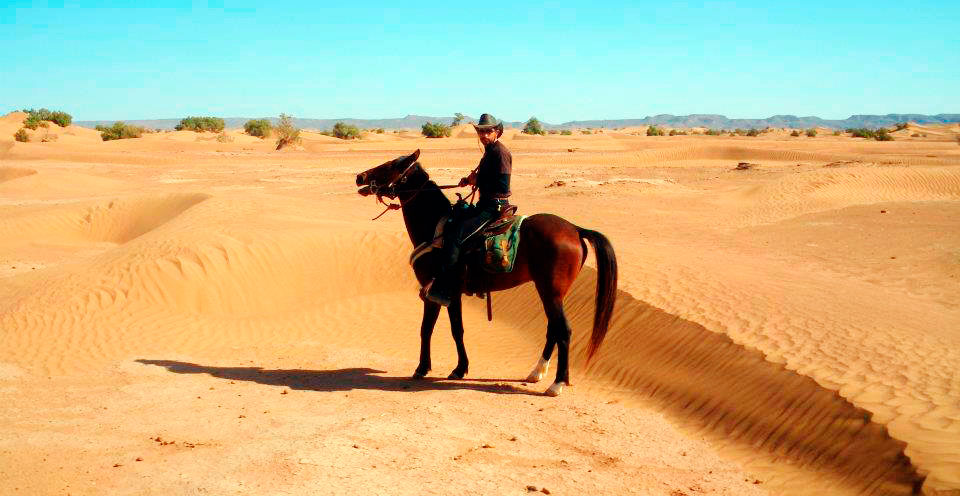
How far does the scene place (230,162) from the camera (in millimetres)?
39500

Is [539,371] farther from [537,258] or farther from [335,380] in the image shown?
[335,380]

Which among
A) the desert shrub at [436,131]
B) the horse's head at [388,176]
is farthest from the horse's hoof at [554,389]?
the desert shrub at [436,131]

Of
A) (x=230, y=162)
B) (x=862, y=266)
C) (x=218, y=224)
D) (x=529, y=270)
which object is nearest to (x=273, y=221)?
(x=218, y=224)

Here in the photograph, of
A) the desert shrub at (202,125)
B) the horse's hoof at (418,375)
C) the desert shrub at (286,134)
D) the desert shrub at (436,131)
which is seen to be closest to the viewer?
the horse's hoof at (418,375)

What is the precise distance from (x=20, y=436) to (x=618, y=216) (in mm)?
16851

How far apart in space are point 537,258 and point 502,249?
1.36ft

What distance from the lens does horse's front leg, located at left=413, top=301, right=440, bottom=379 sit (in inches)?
345

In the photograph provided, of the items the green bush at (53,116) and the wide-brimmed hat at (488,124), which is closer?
the wide-brimmed hat at (488,124)

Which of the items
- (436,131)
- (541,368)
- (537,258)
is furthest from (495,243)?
(436,131)

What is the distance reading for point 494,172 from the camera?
8.02 meters

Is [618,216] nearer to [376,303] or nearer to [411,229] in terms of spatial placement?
[376,303]

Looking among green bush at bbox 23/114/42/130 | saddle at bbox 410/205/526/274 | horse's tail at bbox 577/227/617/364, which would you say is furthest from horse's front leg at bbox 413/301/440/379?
green bush at bbox 23/114/42/130

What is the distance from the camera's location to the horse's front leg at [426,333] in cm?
877

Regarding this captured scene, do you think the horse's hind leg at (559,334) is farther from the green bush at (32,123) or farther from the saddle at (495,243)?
the green bush at (32,123)
